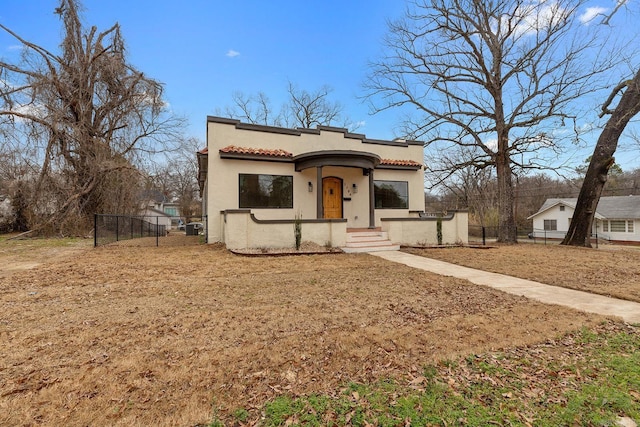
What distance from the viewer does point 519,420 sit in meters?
1.90

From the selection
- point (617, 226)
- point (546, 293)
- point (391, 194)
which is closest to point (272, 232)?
point (391, 194)

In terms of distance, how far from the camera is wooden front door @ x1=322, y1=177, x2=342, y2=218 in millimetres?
12320

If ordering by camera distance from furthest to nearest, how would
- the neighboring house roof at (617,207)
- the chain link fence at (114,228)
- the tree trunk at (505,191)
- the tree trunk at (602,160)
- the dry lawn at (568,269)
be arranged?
the neighboring house roof at (617,207) < the tree trunk at (505,191) < the tree trunk at (602,160) < the chain link fence at (114,228) < the dry lawn at (568,269)

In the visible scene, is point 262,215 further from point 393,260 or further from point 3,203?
point 3,203

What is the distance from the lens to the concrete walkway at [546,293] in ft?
13.0

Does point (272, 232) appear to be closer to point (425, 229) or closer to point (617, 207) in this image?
point (425, 229)

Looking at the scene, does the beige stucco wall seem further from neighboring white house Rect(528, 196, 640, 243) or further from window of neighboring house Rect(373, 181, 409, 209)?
neighboring white house Rect(528, 196, 640, 243)

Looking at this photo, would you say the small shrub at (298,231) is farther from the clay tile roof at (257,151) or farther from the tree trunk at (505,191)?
the tree trunk at (505,191)

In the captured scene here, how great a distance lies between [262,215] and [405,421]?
9936 mm

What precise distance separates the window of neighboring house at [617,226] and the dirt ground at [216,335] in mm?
31681

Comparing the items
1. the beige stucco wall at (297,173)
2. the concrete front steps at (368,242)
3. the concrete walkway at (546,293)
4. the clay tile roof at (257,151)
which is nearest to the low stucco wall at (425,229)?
the concrete front steps at (368,242)

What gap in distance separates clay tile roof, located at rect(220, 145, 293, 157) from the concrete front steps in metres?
4.04

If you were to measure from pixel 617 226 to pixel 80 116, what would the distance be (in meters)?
43.8

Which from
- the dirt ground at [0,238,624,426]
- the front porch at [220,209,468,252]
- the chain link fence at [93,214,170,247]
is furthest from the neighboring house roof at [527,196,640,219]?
the chain link fence at [93,214,170,247]
